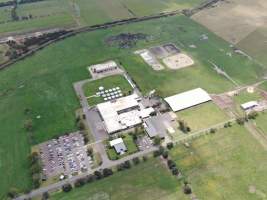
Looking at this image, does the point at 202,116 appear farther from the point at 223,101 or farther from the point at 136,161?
the point at 136,161

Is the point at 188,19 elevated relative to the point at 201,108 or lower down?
elevated

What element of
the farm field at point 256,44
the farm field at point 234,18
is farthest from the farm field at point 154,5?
the farm field at point 256,44

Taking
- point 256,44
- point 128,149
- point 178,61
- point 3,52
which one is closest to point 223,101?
point 178,61

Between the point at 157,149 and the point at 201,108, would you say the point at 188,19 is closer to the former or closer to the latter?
the point at 201,108

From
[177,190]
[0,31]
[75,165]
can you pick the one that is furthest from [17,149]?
[0,31]

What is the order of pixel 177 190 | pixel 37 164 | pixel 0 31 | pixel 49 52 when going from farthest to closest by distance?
1. pixel 0 31
2. pixel 49 52
3. pixel 37 164
4. pixel 177 190

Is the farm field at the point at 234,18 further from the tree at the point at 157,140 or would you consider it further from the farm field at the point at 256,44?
the tree at the point at 157,140
